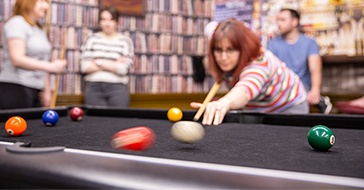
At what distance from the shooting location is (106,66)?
12.3ft

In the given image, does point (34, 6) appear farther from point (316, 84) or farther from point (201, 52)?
point (201, 52)

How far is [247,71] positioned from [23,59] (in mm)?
1513

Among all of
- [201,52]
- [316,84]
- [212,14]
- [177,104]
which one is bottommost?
[177,104]

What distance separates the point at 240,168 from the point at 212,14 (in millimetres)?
5164

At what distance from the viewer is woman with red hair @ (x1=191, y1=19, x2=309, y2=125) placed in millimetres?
1854

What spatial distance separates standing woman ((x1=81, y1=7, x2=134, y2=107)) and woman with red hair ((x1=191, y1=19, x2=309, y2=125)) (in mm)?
1707

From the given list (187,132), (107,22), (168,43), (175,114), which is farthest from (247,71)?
(168,43)

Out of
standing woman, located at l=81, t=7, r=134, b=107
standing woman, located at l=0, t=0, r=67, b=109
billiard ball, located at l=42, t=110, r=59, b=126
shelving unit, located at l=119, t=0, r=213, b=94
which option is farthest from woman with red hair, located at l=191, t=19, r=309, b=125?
shelving unit, located at l=119, t=0, r=213, b=94

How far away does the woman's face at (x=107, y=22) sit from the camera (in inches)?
143

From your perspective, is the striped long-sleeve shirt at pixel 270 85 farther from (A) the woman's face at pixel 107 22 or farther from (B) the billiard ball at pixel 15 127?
(A) the woman's face at pixel 107 22

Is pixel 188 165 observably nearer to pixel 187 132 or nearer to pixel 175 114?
pixel 187 132

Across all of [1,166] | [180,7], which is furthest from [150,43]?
[1,166]

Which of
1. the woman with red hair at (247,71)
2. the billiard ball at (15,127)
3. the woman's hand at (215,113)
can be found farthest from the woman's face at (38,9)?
the woman's hand at (215,113)

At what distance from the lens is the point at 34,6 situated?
107 inches
